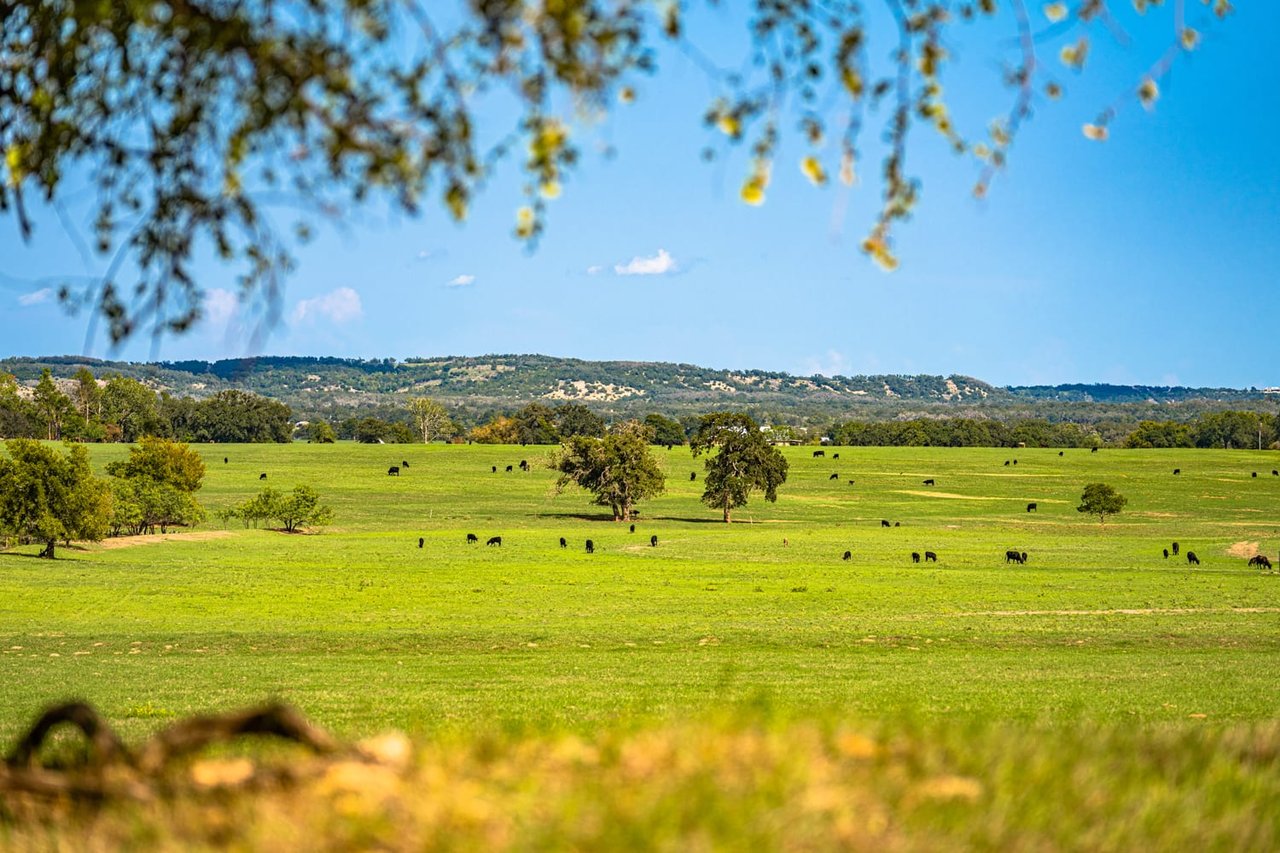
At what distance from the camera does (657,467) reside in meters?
93.6

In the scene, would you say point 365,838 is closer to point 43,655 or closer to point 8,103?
point 8,103

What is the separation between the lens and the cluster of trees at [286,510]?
82500 millimetres

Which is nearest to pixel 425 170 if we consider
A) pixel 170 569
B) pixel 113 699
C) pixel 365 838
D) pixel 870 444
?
pixel 365 838

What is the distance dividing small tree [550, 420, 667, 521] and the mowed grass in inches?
107

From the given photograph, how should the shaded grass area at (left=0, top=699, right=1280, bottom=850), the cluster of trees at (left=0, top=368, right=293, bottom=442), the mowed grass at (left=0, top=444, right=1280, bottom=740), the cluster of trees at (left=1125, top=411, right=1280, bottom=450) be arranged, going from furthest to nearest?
the cluster of trees at (left=1125, top=411, right=1280, bottom=450), the cluster of trees at (left=0, top=368, right=293, bottom=442), the mowed grass at (left=0, top=444, right=1280, bottom=740), the shaded grass area at (left=0, top=699, right=1280, bottom=850)

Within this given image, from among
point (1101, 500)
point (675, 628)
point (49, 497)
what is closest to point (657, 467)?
point (1101, 500)

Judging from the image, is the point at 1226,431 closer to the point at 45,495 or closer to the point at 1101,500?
the point at 1101,500

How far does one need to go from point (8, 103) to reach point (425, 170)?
2.43m

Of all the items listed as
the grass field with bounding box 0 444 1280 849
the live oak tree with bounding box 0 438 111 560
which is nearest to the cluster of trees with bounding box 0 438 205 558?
the live oak tree with bounding box 0 438 111 560

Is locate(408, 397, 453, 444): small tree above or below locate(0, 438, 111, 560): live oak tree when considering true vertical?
above

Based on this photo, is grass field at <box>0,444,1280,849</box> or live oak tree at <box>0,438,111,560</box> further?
live oak tree at <box>0,438,111,560</box>

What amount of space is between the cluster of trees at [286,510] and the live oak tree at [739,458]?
90.5 ft

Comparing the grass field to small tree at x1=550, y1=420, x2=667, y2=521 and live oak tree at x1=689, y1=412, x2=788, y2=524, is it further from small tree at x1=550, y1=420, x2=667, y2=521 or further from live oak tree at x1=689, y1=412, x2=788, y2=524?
live oak tree at x1=689, y1=412, x2=788, y2=524

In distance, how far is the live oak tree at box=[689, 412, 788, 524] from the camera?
90562mm
